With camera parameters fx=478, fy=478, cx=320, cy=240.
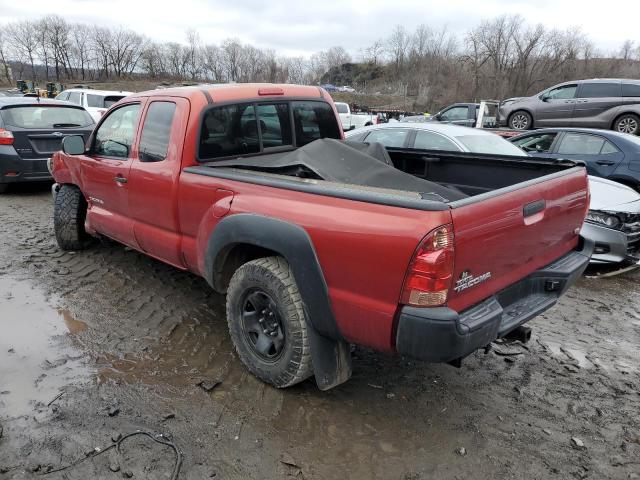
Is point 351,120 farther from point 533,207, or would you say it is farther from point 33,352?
point 533,207

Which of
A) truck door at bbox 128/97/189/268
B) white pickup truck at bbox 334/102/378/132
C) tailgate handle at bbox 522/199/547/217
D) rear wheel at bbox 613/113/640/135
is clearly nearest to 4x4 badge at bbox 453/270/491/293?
tailgate handle at bbox 522/199/547/217

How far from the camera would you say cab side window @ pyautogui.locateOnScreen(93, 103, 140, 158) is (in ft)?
13.6

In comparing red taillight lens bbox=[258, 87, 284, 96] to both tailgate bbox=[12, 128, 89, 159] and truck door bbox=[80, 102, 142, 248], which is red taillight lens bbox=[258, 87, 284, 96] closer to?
Result: truck door bbox=[80, 102, 142, 248]

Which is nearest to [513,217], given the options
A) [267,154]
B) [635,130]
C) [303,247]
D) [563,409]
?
[303,247]

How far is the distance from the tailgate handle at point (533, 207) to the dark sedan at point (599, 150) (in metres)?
5.51

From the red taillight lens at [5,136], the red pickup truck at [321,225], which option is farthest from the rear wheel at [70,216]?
the red taillight lens at [5,136]

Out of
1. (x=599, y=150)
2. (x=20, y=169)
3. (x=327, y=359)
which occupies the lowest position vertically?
(x=327, y=359)

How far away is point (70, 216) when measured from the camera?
213 inches

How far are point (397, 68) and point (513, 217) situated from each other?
87.4m

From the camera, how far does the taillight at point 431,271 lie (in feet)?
7.00

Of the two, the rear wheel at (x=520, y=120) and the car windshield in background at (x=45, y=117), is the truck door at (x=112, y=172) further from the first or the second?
the rear wheel at (x=520, y=120)

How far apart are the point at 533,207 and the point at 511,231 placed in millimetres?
252

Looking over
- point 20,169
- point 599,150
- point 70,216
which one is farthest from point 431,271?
point 20,169

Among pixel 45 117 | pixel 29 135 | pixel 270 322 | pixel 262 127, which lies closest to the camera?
pixel 270 322
